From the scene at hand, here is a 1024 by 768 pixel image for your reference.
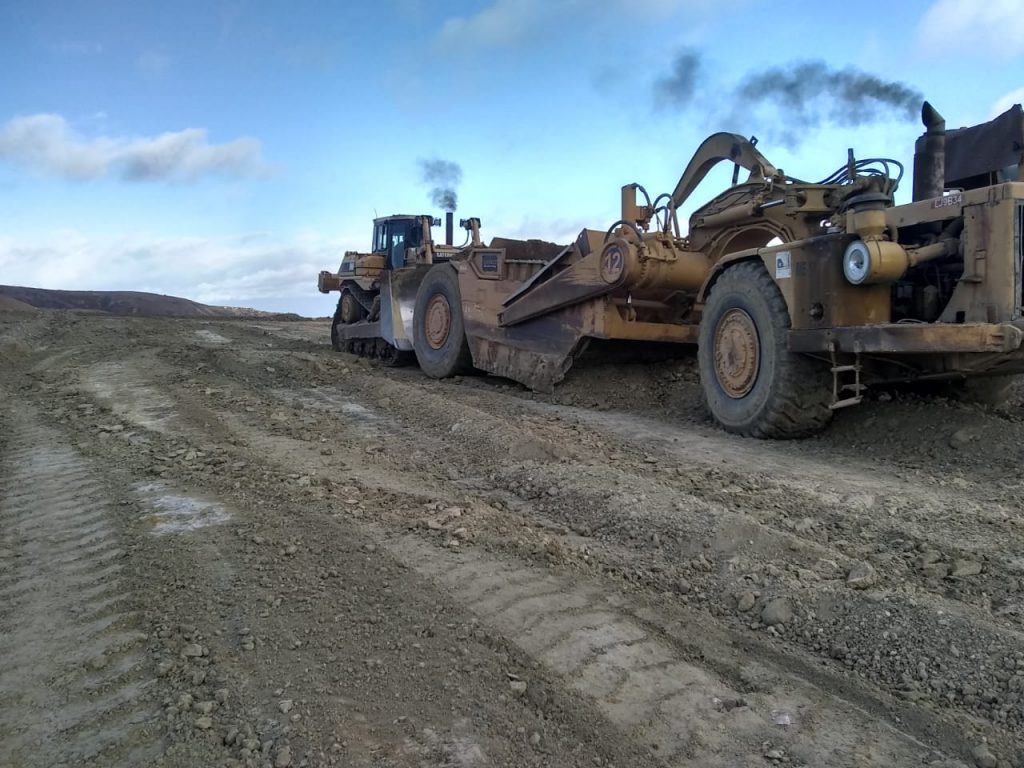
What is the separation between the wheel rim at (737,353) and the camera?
21.3 feet

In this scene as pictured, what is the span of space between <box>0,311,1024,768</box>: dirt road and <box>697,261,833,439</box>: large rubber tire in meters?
0.25

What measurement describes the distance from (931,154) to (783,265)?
135 cm

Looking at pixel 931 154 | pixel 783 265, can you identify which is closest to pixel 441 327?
pixel 783 265

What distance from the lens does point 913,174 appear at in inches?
245

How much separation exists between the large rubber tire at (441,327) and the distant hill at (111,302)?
21742 mm

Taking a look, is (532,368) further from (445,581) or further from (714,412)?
(445,581)

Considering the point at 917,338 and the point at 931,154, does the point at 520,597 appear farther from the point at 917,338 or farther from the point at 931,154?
the point at 931,154

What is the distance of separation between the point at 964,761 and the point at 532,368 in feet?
22.8

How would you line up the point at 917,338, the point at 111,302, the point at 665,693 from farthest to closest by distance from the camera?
the point at 111,302 → the point at 917,338 → the point at 665,693

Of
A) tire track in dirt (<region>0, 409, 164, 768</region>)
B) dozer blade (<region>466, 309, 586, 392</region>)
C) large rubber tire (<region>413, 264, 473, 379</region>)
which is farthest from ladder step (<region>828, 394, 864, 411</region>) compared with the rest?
large rubber tire (<region>413, 264, 473, 379</region>)

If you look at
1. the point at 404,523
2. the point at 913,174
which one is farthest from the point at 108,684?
the point at 913,174

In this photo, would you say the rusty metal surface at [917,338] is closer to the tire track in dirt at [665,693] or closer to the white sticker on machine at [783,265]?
the white sticker on machine at [783,265]

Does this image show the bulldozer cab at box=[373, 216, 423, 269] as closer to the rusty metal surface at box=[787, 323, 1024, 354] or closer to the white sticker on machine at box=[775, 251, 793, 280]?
the white sticker on machine at box=[775, 251, 793, 280]

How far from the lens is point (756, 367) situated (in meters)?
6.45
